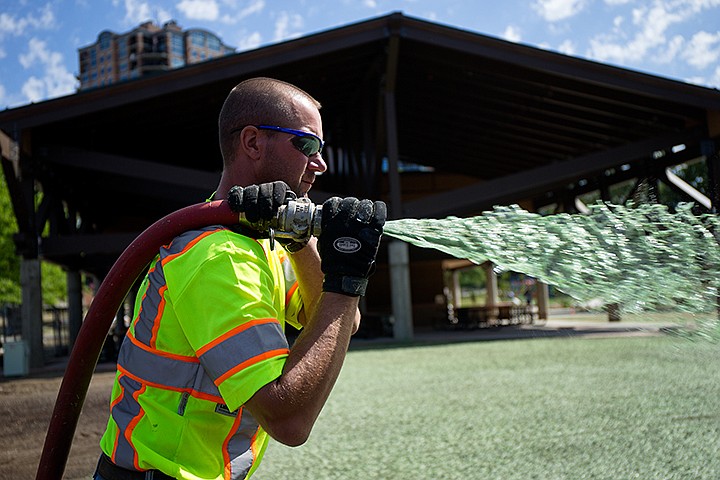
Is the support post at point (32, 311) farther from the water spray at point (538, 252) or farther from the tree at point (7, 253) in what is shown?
the water spray at point (538, 252)

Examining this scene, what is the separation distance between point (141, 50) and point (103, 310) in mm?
159854

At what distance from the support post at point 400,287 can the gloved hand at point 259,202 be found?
1491 centimetres

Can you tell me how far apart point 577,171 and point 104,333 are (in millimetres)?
16042

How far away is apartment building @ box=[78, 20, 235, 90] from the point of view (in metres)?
149

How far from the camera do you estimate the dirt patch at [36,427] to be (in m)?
5.17

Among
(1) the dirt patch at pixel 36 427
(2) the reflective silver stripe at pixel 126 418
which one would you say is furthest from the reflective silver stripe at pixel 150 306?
(1) the dirt patch at pixel 36 427

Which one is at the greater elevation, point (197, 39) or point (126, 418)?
point (197, 39)

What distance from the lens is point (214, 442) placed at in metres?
1.55

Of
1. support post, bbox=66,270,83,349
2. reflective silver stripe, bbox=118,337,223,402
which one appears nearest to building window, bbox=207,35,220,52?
support post, bbox=66,270,83,349

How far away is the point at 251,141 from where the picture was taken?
5.78ft

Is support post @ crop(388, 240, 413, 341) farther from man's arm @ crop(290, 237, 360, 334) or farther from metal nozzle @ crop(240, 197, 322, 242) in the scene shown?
metal nozzle @ crop(240, 197, 322, 242)

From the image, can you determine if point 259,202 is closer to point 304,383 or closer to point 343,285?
point 343,285

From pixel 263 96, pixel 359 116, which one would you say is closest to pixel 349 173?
pixel 359 116

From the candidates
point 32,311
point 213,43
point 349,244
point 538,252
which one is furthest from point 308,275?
point 213,43
